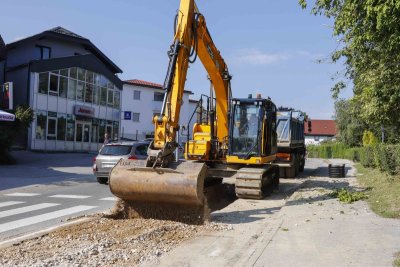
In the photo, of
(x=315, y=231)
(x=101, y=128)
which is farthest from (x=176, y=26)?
(x=101, y=128)

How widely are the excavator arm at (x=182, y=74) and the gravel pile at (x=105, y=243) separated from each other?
1618 millimetres

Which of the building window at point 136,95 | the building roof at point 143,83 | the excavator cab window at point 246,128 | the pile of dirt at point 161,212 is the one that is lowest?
the pile of dirt at point 161,212

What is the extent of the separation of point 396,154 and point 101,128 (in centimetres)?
2713

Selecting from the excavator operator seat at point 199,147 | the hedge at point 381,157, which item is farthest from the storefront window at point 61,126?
the excavator operator seat at point 199,147

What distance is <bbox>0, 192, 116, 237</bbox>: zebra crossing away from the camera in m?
9.91

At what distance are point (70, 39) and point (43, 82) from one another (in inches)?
255

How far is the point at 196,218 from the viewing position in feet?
30.9

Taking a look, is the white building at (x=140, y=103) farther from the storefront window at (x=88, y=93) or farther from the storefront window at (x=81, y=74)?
the storefront window at (x=81, y=74)

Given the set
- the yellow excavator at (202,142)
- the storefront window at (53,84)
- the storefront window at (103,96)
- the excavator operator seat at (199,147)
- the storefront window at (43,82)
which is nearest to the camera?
the yellow excavator at (202,142)

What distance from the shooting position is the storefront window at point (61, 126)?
1336 inches

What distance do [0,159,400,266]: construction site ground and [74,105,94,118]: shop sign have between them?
26.8 meters

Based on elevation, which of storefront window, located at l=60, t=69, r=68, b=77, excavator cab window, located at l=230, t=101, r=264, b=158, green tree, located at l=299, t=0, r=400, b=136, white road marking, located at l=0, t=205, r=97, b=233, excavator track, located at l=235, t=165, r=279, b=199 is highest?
storefront window, located at l=60, t=69, r=68, b=77

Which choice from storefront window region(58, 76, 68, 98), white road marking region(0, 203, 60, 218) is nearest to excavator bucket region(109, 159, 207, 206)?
white road marking region(0, 203, 60, 218)

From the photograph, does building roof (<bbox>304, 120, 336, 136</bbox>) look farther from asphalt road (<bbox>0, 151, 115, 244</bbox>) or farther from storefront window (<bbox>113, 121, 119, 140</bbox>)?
asphalt road (<bbox>0, 151, 115, 244</bbox>)
